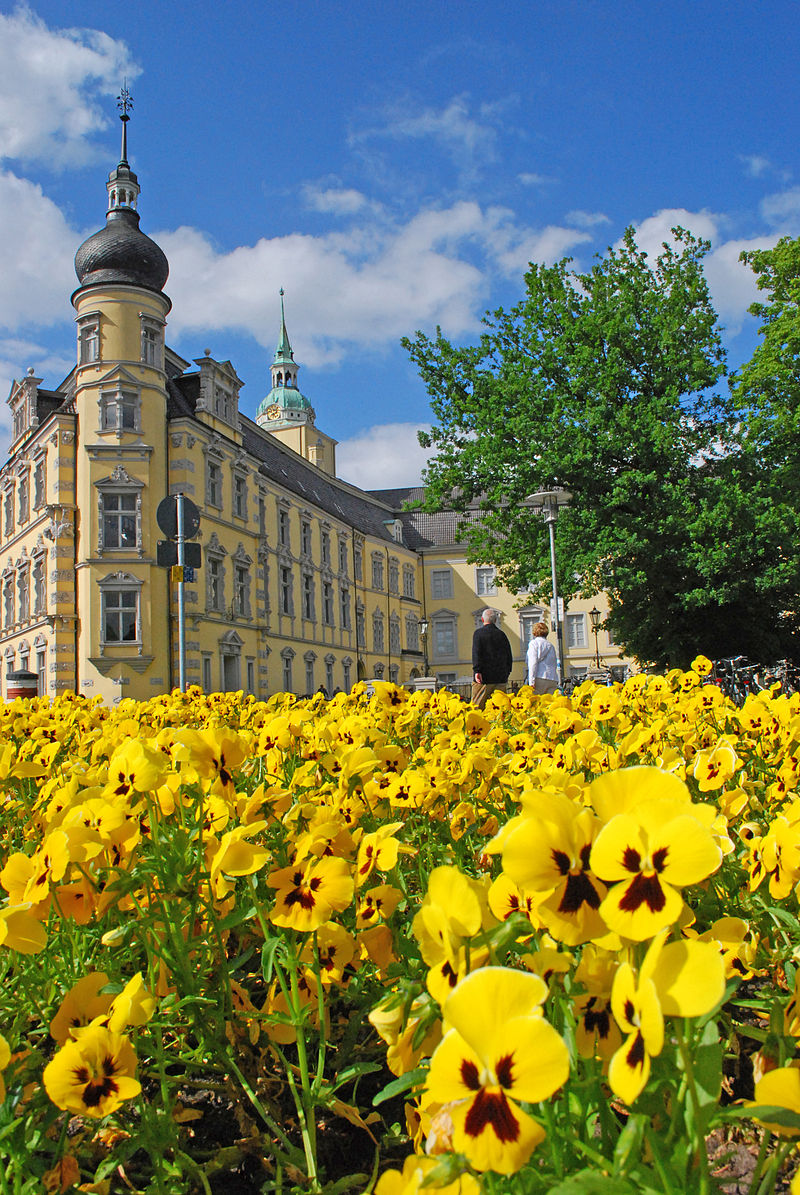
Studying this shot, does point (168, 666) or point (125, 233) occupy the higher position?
point (125, 233)

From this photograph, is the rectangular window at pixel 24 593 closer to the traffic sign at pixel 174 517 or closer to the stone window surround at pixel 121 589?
the stone window surround at pixel 121 589

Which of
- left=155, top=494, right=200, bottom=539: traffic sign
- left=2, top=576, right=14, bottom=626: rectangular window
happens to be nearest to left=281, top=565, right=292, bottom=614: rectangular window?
→ left=2, top=576, right=14, bottom=626: rectangular window

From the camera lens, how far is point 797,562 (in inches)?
667

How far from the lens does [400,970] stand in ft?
4.36

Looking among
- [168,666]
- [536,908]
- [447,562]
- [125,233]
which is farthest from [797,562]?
[447,562]

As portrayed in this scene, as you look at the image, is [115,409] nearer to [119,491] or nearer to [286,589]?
[119,491]

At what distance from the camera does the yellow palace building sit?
2338 centimetres

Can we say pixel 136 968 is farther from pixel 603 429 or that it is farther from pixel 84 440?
pixel 84 440

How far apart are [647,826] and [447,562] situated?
48546 millimetres

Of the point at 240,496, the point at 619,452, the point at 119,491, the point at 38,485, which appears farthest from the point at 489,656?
the point at 240,496

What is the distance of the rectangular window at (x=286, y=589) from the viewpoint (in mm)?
31812

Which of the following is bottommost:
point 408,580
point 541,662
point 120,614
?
point 541,662

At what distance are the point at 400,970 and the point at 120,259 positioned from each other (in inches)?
1046

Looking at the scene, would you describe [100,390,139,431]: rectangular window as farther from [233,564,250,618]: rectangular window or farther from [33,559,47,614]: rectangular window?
[233,564,250,618]: rectangular window
